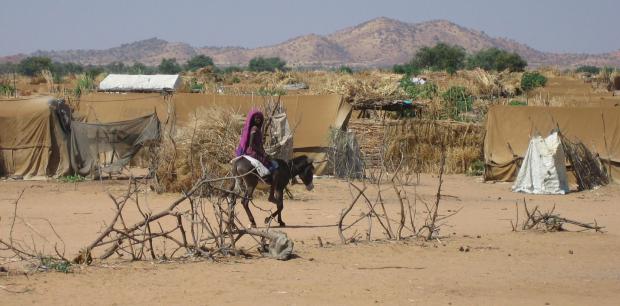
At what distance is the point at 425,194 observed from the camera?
779 inches

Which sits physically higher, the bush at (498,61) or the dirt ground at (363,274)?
the bush at (498,61)

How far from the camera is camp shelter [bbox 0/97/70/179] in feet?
73.2

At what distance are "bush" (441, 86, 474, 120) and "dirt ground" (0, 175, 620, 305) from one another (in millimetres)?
13570

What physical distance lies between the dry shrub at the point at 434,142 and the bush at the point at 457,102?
1.72 m

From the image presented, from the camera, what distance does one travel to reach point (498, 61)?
237 feet

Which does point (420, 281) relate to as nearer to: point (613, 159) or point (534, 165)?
point (534, 165)

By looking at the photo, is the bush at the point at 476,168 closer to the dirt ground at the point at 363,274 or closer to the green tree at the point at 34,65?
the dirt ground at the point at 363,274

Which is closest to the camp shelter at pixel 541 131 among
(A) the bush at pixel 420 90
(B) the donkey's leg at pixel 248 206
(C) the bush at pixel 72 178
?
(A) the bush at pixel 420 90

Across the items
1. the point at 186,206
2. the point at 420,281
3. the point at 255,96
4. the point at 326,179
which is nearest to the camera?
the point at 420,281

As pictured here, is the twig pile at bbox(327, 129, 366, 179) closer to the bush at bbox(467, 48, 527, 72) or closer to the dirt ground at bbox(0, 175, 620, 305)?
the dirt ground at bbox(0, 175, 620, 305)

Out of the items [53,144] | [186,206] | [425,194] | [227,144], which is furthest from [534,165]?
[53,144]

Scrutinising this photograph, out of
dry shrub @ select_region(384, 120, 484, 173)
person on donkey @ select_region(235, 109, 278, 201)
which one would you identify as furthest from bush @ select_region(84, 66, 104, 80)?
person on donkey @ select_region(235, 109, 278, 201)

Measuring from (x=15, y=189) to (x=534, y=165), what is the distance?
11.4 metres

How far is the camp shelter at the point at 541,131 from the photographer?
23281 mm
